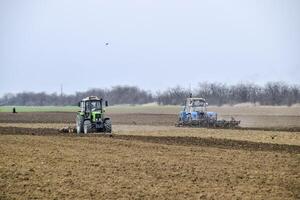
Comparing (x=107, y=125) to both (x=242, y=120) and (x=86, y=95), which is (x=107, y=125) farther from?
(x=86, y=95)

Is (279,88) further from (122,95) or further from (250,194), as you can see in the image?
(250,194)

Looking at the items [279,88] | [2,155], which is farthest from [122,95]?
[2,155]

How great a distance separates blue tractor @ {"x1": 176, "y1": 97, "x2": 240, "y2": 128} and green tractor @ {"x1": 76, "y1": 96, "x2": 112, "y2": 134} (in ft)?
31.6

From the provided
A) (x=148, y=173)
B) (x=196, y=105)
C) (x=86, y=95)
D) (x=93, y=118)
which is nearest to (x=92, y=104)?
(x=93, y=118)

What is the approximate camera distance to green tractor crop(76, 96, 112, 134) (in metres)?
31.1

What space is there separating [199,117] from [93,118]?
10360mm

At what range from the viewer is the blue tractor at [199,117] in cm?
3800

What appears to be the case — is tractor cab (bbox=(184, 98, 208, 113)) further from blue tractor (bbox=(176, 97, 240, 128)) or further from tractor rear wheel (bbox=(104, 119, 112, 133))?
tractor rear wheel (bbox=(104, 119, 112, 133))

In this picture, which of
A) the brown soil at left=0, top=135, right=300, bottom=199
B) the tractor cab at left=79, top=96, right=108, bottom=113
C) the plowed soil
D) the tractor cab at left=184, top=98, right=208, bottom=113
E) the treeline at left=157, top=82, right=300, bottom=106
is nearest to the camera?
the brown soil at left=0, top=135, right=300, bottom=199

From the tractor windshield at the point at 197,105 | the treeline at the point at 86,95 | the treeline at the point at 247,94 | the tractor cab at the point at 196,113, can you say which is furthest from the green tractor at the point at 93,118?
the treeline at the point at 86,95

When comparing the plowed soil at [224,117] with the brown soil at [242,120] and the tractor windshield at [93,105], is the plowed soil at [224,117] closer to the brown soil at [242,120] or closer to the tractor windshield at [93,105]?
the brown soil at [242,120]

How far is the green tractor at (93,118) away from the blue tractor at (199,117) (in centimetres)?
964

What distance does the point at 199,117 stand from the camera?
38844 mm

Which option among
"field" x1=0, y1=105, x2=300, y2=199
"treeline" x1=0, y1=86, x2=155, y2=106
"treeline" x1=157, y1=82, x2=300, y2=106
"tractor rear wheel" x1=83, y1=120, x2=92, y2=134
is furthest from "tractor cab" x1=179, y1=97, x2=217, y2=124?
"treeline" x1=0, y1=86, x2=155, y2=106
